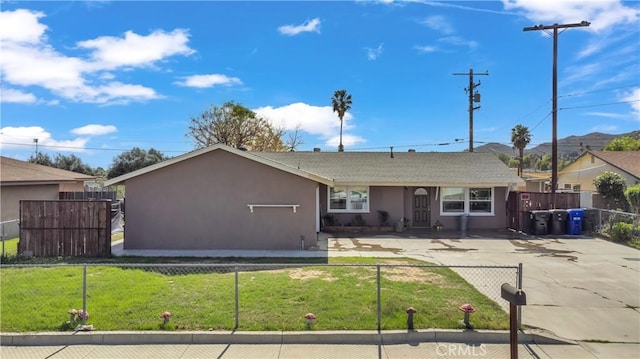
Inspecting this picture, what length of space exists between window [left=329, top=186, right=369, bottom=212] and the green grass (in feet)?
31.6

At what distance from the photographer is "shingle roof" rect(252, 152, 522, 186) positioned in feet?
64.5

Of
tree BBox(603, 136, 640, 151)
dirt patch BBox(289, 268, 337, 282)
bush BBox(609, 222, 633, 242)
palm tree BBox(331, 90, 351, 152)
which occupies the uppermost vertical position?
palm tree BBox(331, 90, 351, 152)

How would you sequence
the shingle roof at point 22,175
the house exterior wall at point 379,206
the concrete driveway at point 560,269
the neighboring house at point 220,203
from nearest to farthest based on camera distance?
the concrete driveway at point 560,269 → the neighboring house at point 220,203 → the shingle roof at point 22,175 → the house exterior wall at point 379,206

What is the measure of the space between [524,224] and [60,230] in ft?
59.1

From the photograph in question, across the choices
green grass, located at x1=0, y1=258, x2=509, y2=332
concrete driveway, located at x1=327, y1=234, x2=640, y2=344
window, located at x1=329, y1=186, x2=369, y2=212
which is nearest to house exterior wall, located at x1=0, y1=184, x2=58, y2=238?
green grass, located at x1=0, y1=258, x2=509, y2=332

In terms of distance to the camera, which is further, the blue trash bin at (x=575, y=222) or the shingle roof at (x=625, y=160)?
the shingle roof at (x=625, y=160)

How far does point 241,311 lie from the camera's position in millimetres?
7074

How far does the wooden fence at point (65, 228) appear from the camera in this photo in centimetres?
1281

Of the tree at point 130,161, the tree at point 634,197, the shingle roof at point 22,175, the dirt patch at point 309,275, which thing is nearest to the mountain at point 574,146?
the tree at point 634,197

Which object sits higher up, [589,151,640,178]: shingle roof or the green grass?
[589,151,640,178]: shingle roof

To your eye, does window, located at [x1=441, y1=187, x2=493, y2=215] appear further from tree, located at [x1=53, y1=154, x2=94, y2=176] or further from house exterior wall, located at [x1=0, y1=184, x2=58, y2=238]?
tree, located at [x1=53, y1=154, x2=94, y2=176]

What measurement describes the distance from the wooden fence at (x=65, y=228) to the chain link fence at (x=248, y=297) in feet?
8.37

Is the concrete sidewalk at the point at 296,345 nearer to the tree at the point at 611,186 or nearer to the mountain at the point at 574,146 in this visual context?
the tree at the point at 611,186

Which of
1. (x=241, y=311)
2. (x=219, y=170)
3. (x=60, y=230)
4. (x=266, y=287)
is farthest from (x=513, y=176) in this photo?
(x=60, y=230)
